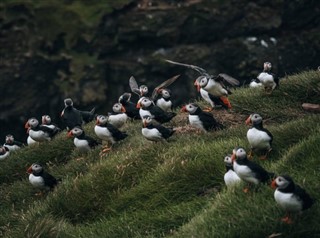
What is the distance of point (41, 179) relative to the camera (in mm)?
13117

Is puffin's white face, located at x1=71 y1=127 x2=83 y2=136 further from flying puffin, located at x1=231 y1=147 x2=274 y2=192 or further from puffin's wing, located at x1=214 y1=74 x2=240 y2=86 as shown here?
flying puffin, located at x1=231 y1=147 x2=274 y2=192

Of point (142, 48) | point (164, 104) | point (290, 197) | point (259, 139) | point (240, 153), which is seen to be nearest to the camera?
point (290, 197)

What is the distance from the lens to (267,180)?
10336 mm

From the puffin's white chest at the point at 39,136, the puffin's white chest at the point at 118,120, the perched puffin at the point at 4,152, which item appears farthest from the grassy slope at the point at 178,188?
the perched puffin at the point at 4,152

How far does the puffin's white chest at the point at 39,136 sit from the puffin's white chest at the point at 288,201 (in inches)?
270

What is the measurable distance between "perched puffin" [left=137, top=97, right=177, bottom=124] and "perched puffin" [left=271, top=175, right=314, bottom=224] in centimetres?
502

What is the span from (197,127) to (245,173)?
3075 millimetres

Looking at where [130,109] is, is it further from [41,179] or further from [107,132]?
[41,179]

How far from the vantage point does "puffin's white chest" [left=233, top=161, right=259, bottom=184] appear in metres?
10.2

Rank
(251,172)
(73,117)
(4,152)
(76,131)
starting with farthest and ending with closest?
(4,152) < (73,117) < (76,131) < (251,172)

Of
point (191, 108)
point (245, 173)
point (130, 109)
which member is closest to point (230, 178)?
point (245, 173)

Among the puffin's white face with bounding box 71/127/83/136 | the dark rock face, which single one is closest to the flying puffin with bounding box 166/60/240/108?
the puffin's white face with bounding box 71/127/83/136

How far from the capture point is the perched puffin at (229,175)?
10.8m

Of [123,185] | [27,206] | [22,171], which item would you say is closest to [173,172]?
[123,185]
